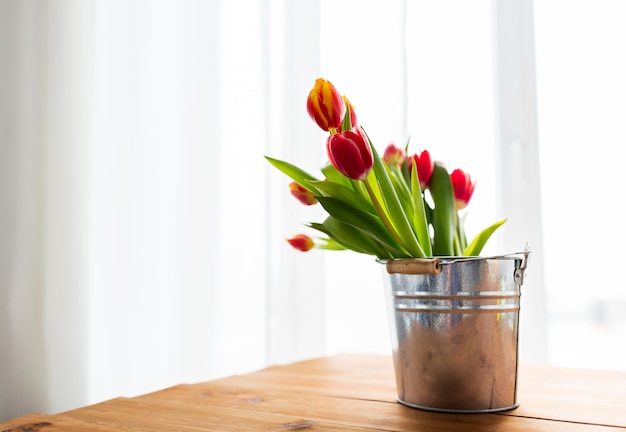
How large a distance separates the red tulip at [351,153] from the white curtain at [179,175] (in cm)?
63

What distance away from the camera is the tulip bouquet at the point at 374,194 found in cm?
68

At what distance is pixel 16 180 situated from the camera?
1.04 meters

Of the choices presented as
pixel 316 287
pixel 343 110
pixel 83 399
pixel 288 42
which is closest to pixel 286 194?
pixel 316 287

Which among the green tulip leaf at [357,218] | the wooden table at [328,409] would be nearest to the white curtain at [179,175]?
the wooden table at [328,409]

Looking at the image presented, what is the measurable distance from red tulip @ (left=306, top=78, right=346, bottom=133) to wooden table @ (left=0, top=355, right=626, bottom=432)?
1.06 ft

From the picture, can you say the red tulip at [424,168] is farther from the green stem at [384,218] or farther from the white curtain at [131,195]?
the white curtain at [131,195]

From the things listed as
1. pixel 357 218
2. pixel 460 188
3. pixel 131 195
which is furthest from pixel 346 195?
pixel 131 195

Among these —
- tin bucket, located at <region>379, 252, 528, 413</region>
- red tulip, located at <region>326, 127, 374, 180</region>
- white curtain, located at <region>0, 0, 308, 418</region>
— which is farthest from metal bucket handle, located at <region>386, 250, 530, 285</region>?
white curtain, located at <region>0, 0, 308, 418</region>

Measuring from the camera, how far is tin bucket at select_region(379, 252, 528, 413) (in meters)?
0.71

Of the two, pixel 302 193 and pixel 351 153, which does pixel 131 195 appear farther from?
pixel 351 153

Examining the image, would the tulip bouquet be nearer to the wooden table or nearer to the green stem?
the green stem

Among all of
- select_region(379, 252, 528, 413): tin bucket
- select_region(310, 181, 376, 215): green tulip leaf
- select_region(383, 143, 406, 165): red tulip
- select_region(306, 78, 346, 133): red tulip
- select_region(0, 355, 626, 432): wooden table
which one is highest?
select_region(306, 78, 346, 133): red tulip

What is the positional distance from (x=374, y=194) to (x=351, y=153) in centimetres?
8

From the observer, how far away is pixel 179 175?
142 cm
